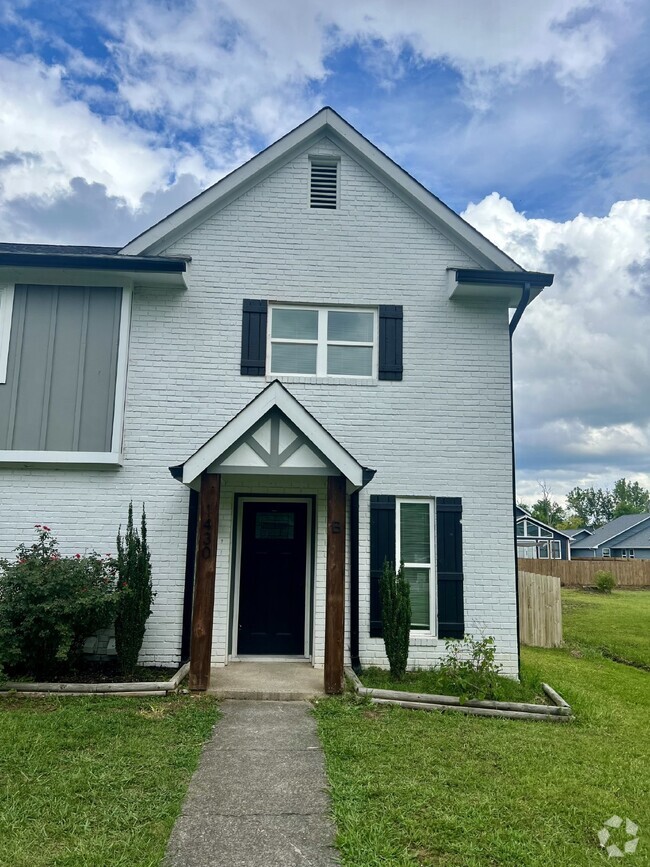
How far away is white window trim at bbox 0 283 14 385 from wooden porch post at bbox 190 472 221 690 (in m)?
3.66

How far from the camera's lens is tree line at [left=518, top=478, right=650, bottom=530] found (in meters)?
81.3

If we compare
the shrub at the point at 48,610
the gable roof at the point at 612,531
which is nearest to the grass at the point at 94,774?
the shrub at the point at 48,610

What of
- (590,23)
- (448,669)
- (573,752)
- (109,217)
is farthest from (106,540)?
(109,217)

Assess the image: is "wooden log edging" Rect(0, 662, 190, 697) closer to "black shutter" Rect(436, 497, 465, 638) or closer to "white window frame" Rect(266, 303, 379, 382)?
"black shutter" Rect(436, 497, 465, 638)

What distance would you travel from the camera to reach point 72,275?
8297 mm

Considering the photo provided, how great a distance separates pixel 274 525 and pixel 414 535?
2.04 metres

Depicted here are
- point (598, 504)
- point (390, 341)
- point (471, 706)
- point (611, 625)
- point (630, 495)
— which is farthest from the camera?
point (598, 504)

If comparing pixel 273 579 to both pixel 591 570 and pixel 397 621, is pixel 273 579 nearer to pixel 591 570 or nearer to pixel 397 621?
pixel 397 621

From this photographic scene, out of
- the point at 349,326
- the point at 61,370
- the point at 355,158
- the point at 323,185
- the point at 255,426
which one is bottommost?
the point at 255,426

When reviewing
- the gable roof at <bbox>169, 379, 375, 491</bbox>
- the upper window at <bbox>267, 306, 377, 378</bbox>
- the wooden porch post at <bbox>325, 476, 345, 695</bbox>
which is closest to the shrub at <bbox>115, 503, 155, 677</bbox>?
the gable roof at <bbox>169, 379, 375, 491</bbox>

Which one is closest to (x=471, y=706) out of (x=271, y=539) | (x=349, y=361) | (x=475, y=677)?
(x=475, y=677)

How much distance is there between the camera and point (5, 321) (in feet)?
27.3

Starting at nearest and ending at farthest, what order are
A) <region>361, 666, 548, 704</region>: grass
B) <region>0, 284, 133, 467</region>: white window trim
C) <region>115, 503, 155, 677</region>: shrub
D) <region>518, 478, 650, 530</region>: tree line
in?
<region>361, 666, 548, 704</region>: grass → <region>115, 503, 155, 677</region>: shrub → <region>0, 284, 133, 467</region>: white window trim → <region>518, 478, 650, 530</region>: tree line

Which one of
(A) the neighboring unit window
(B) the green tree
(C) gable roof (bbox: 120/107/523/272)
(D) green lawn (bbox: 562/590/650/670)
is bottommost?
(D) green lawn (bbox: 562/590/650/670)
